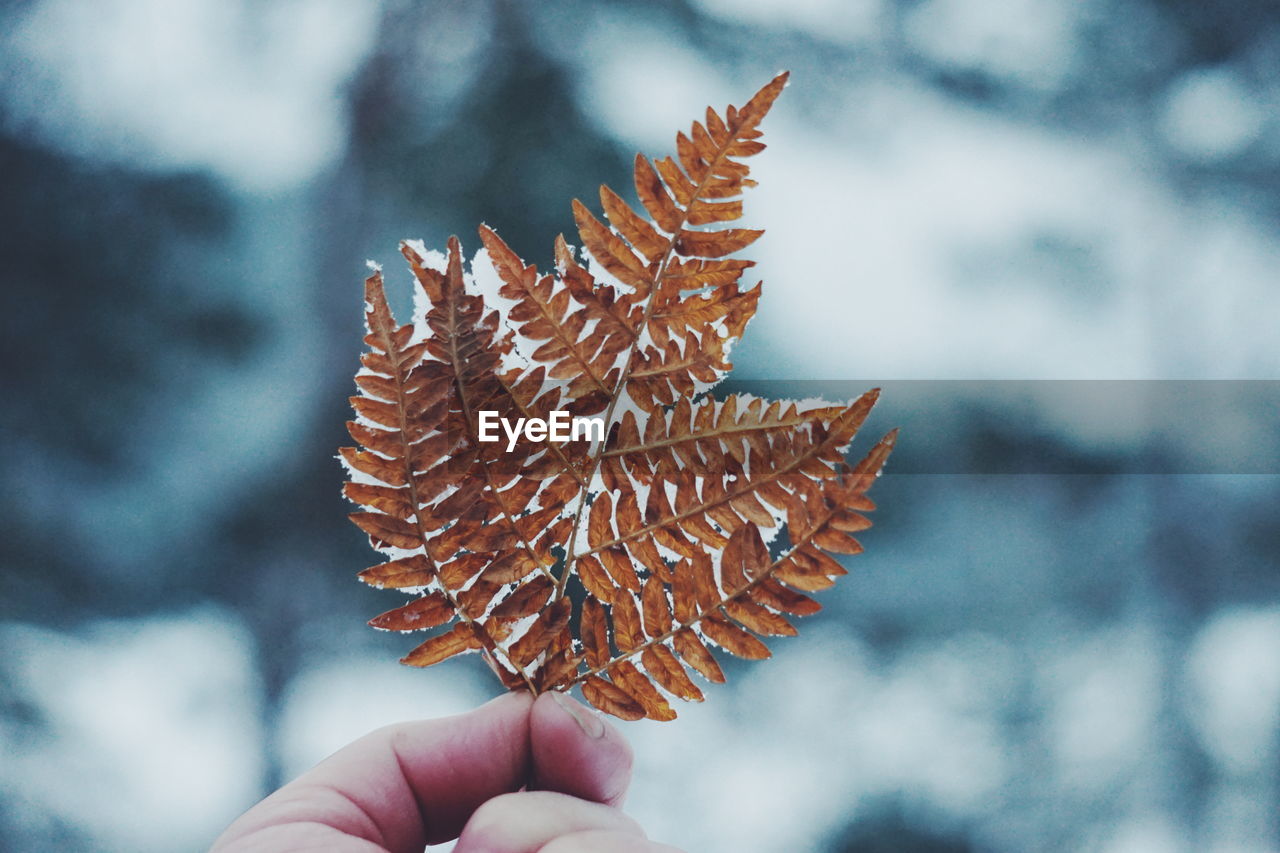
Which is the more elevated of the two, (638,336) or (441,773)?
(638,336)

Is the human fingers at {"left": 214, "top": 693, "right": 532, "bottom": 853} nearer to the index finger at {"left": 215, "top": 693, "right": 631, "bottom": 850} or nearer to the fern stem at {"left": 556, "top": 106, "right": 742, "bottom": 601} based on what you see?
the index finger at {"left": 215, "top": 693, "right": 631, "bottom": 850}

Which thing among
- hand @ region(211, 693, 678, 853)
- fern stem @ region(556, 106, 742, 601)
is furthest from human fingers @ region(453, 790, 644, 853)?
fern stem @ region(556, 106, 742, 601)

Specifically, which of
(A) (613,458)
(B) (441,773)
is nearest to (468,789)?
(B) (441,773)

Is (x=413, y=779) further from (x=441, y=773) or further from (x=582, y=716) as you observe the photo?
(x=582, y=716)

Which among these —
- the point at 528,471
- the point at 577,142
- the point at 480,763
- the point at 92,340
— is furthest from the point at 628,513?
the point at 92,340

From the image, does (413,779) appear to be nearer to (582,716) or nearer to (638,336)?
(582,716)

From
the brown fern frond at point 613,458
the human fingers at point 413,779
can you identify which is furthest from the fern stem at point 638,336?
the human fingers at point 413,779
